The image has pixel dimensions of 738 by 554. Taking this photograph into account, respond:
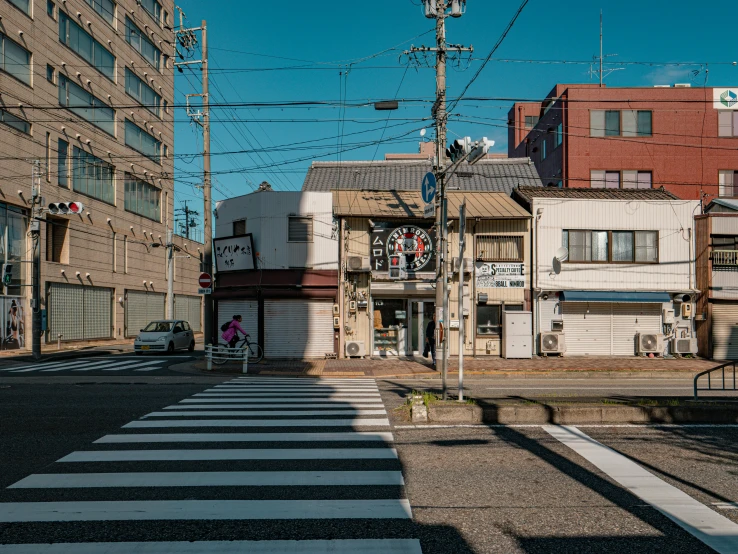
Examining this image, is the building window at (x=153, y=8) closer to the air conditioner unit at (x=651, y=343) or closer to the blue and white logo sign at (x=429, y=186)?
the blue and white logo sign at (x=429, y=186)

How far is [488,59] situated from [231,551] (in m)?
14.5

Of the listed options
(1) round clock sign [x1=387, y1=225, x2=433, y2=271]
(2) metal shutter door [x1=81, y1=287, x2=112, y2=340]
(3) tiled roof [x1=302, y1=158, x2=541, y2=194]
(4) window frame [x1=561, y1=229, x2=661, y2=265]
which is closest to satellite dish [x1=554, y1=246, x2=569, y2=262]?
(4) window frame [x1=561, y1=229, x2=661, y2=265]

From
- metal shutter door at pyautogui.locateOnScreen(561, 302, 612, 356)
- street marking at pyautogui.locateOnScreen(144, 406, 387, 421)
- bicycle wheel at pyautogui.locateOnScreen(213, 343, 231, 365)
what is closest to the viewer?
street marking at pyautogui.locateOnScreen(144, 406, 387, 421)

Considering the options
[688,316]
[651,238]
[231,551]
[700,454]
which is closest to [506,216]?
[651,238]

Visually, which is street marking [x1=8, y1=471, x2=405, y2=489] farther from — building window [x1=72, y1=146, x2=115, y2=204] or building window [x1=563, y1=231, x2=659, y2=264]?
building window [x1=72, y1=146, x2=115, y2=204]

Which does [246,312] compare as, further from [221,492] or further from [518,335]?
[221,492]

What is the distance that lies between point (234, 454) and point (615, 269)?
21162 mm

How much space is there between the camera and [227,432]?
9.26m

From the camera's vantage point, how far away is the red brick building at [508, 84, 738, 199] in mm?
38719

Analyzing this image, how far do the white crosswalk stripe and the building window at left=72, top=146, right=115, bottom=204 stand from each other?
15761mm

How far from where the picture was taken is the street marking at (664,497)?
5.09m

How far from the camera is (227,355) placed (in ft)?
72.2

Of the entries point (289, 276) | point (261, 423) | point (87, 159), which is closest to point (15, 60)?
point (87, 159)

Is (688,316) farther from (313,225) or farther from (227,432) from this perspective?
(227,432)
